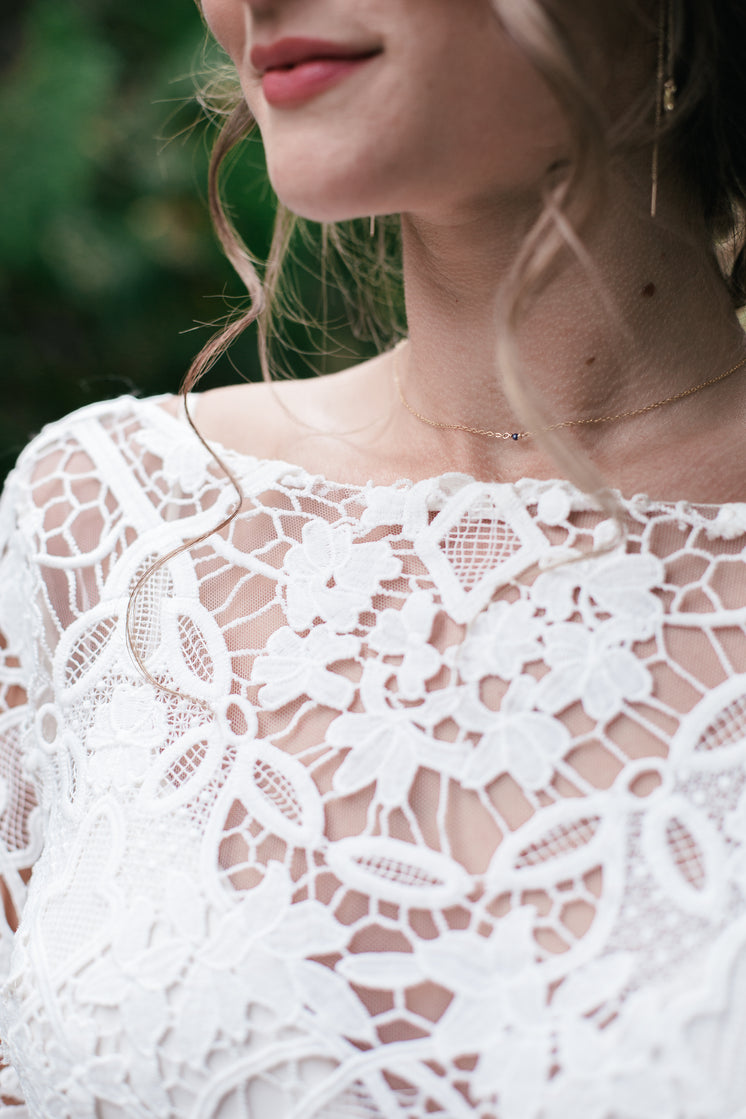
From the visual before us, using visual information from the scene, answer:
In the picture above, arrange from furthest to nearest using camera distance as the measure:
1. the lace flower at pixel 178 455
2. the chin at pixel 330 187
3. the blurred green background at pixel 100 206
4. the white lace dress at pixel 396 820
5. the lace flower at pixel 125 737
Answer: the blurred green background at pixel 100 206 → the lace flower at pixel 178 455 → the lace flower at pixel 125 737 → the chin at pixel 330 187 → the white lace dress at pixel 396 820

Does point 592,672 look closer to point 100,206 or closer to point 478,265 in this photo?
point 478,265

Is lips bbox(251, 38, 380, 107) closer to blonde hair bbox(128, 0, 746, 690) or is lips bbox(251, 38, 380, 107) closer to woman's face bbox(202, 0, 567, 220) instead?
woman's face bbox(202, 0, 567, 220)

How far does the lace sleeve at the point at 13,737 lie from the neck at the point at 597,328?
619 millimetres

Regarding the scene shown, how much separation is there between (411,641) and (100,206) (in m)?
2.51

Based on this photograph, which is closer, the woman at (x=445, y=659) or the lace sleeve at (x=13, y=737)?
the woman at (x=445, y=659)

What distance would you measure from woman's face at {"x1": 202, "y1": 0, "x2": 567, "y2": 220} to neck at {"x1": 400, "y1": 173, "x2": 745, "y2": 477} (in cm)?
13

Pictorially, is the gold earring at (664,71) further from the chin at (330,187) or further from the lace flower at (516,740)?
the lace flower at (516,740)

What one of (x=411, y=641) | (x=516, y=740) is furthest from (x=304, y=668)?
(x=516, y=740)

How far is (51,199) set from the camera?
300 centimetres

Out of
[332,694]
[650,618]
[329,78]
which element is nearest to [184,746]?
[332,694]

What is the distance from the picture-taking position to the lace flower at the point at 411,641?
1.07m

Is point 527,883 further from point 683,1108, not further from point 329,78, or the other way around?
point 329,78

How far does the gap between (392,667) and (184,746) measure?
23 centimetres

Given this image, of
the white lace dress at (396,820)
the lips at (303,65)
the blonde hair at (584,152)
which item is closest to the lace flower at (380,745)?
the white lace dress at (396,820)
